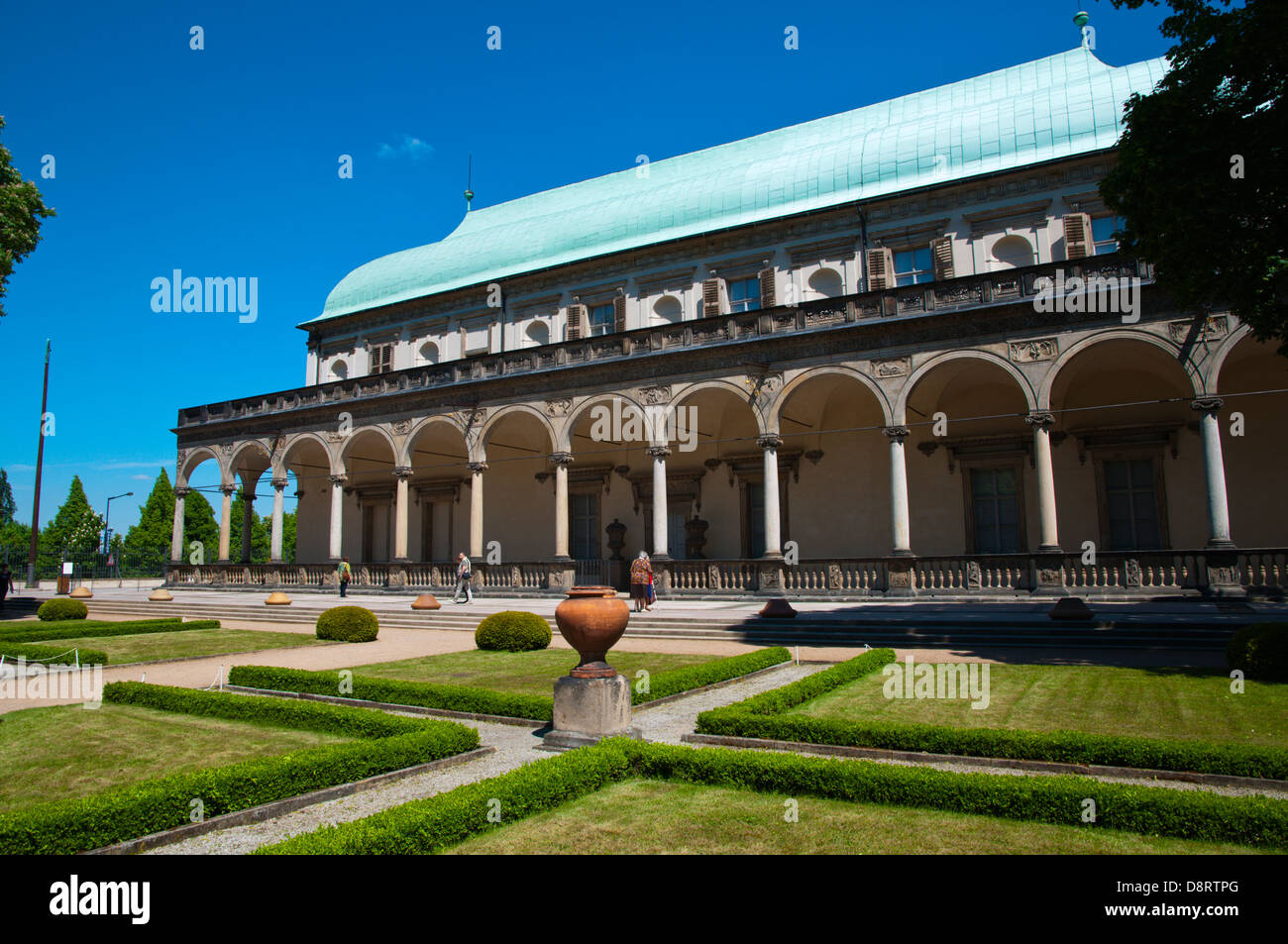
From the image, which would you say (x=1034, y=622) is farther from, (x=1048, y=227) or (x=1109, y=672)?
(x=1048, y=227)

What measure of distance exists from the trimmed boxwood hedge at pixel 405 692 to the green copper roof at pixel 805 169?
23408mm

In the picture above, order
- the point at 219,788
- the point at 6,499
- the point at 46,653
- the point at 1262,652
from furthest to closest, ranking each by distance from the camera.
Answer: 1. the point at 6,499
2. the point at 46,653
3. the point at 1262,652
4. the point at 219,788

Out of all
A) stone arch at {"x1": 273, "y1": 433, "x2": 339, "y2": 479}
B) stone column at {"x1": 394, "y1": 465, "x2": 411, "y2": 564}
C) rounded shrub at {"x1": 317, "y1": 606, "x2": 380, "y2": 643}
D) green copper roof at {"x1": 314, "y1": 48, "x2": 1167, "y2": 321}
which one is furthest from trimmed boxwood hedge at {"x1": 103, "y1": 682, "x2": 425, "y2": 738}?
stone arch at {"x1": 273, "y1": 433, "x2": 339, "y2": 479}

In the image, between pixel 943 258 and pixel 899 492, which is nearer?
pixel 899 492

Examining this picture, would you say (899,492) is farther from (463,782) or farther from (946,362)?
(463,782)

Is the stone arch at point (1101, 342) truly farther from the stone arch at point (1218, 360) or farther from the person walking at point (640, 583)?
the person walking at point (640, 583)

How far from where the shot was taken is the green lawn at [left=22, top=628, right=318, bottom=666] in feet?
55.4

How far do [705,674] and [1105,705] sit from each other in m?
5.23

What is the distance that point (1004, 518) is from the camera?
2616 centimetres

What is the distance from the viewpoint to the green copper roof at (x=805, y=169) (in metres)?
26.5

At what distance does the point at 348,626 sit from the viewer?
2009 cm

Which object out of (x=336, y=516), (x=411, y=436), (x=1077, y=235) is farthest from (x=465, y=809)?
(x=336, y=516)
